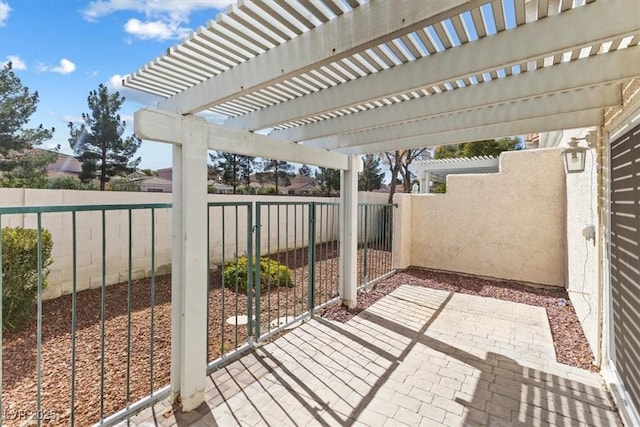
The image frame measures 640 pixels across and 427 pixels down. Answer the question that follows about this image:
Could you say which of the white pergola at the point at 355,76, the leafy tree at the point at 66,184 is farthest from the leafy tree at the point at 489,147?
the leafy tree at the point at 66,184

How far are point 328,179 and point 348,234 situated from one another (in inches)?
545

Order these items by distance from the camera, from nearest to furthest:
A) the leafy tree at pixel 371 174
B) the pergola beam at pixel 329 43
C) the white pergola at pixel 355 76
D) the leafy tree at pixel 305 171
A: 1. the pergola beam at pixel 329 43
2. the white pergola at pixel 355 76
3. the leafy tree at pixel 305 171
4. the leafy tree at pixel 371 174

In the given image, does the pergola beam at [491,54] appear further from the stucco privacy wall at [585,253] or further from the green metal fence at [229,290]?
the stucco privacy wall at [585,253]

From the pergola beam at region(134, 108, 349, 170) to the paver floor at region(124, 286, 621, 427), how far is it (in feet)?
7.66

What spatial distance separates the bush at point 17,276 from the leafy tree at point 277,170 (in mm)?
11658

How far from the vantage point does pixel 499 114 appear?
3.32 meters

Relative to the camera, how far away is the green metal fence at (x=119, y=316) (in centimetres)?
264

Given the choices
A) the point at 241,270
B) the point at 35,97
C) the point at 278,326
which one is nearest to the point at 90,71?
the point at 35,97

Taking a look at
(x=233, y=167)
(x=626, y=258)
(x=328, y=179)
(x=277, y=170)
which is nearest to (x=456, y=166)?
(x=328, y=179)

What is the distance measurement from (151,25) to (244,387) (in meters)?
8.88

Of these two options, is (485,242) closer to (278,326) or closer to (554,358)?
(554,358)

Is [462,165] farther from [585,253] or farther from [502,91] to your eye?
[502,91]

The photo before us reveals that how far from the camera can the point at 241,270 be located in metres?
6.57

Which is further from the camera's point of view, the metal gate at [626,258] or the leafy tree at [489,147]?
the leafy tree at [489,147]
